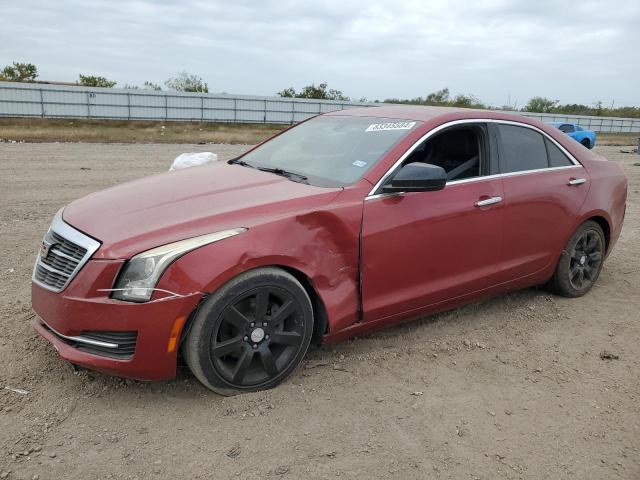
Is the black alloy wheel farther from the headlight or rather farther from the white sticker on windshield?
the headlight

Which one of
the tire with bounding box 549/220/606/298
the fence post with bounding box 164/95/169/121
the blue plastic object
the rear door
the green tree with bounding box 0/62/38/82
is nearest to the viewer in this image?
the rear door

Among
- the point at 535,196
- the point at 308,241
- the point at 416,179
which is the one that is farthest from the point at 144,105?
the point at 308,241

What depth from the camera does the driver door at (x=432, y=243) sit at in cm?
344

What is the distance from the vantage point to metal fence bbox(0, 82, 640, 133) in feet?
99.1

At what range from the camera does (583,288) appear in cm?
495

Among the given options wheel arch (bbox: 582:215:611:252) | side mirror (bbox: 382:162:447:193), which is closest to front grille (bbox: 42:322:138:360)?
side mirror (bbox: 382:162:447:193)

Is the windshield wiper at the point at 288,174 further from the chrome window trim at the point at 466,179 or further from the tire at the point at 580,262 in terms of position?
the tire at the point at 580,262

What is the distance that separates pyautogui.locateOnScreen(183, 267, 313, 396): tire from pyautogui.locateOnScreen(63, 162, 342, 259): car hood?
0.35 metres

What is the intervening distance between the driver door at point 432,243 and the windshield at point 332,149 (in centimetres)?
34

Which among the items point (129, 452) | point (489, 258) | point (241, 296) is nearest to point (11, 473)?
point (129, 452)

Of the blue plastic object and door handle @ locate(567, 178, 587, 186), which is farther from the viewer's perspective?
the blue plastic object

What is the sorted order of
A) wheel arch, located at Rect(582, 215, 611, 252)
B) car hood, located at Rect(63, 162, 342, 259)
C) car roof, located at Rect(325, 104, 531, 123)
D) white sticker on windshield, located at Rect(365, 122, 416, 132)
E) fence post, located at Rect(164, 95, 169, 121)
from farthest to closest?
fence post, located at Rect(164, 95, 169, 121) → wheel arch, located at Rect(582, 215, 611, 252) → car roof, located at Rect(325, 104, 531, 123) → white sticker on windshield, located at Rect(365, 122, 416, 132) → car hood, located at Rect(63, 162, 342, 259)

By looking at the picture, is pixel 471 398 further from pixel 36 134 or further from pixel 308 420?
pixel 36 134

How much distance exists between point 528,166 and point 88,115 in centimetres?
3225
